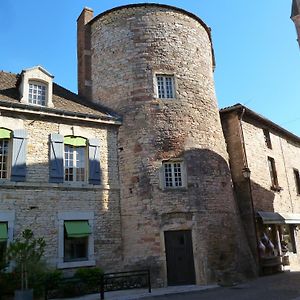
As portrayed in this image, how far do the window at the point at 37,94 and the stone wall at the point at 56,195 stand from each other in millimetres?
965

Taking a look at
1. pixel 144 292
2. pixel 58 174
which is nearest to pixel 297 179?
pixel 144 292

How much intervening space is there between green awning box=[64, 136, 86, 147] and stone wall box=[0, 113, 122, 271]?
0.19 meters

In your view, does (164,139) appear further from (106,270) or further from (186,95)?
(106,270)

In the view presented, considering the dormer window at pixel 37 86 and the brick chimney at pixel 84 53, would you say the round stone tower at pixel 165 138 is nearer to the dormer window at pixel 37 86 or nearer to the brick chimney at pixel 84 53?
the brick chimney at pixel 84 53

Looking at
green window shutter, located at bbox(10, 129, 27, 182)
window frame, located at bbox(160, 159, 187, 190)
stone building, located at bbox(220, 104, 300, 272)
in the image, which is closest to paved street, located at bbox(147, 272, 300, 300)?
stone building, located at bbox(220, 104, 300, 272)

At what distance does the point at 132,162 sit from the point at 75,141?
92.8 inches

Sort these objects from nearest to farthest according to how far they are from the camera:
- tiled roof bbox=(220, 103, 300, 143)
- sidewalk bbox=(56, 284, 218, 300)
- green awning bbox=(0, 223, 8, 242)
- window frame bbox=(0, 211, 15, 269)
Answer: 1. sidewalk bbox=(56, 284, 218, 300)
2. green awning bbox=(0, 223, 8, 242)
3. window frame bbox=(0, 211, 15, 269)
4. tiled roof bbox=(220, 103, 300, 143)

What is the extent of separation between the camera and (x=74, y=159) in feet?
44.2

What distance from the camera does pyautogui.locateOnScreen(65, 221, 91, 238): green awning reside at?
483 inches

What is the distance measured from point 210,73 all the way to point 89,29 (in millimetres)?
6295

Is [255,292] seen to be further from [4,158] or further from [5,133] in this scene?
[5,133]

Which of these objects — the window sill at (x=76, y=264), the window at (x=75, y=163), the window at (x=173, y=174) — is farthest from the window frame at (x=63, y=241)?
the window at (x=173, y=174)

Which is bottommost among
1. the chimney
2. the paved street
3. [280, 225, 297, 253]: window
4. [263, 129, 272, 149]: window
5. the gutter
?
the paved street

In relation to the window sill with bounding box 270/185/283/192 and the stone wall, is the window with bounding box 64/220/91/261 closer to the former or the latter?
the stone wall
